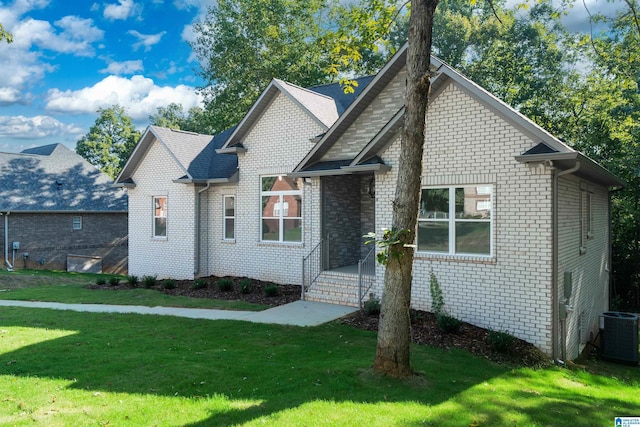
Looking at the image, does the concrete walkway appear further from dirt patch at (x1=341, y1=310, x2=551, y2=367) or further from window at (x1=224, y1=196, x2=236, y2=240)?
window at (x1=224, y1=196, x2=236, y2=240)

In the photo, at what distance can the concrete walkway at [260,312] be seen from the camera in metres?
10.1

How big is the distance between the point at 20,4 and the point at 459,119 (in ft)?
43.5

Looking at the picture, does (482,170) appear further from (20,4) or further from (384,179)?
(20,4)

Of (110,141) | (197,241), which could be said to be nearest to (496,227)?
(197,241)

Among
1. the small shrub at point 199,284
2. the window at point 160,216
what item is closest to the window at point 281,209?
the small shrub at point 199,284

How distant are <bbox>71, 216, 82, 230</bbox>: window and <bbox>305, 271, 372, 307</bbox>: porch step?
825 inches

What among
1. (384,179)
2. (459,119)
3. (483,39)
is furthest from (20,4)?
(483,39)

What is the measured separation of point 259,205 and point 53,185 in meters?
19.3

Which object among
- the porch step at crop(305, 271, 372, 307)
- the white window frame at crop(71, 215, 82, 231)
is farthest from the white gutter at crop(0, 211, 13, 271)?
the porch step at crop(305, 271, 372, 307)

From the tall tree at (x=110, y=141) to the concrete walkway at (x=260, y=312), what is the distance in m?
43.0

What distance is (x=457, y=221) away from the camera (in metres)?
9.62

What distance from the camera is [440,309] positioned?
977cm

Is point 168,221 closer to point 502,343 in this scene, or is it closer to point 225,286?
point 225,286

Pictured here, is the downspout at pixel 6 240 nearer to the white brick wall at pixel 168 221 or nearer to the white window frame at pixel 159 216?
the white brick wall at pixel 168 221
